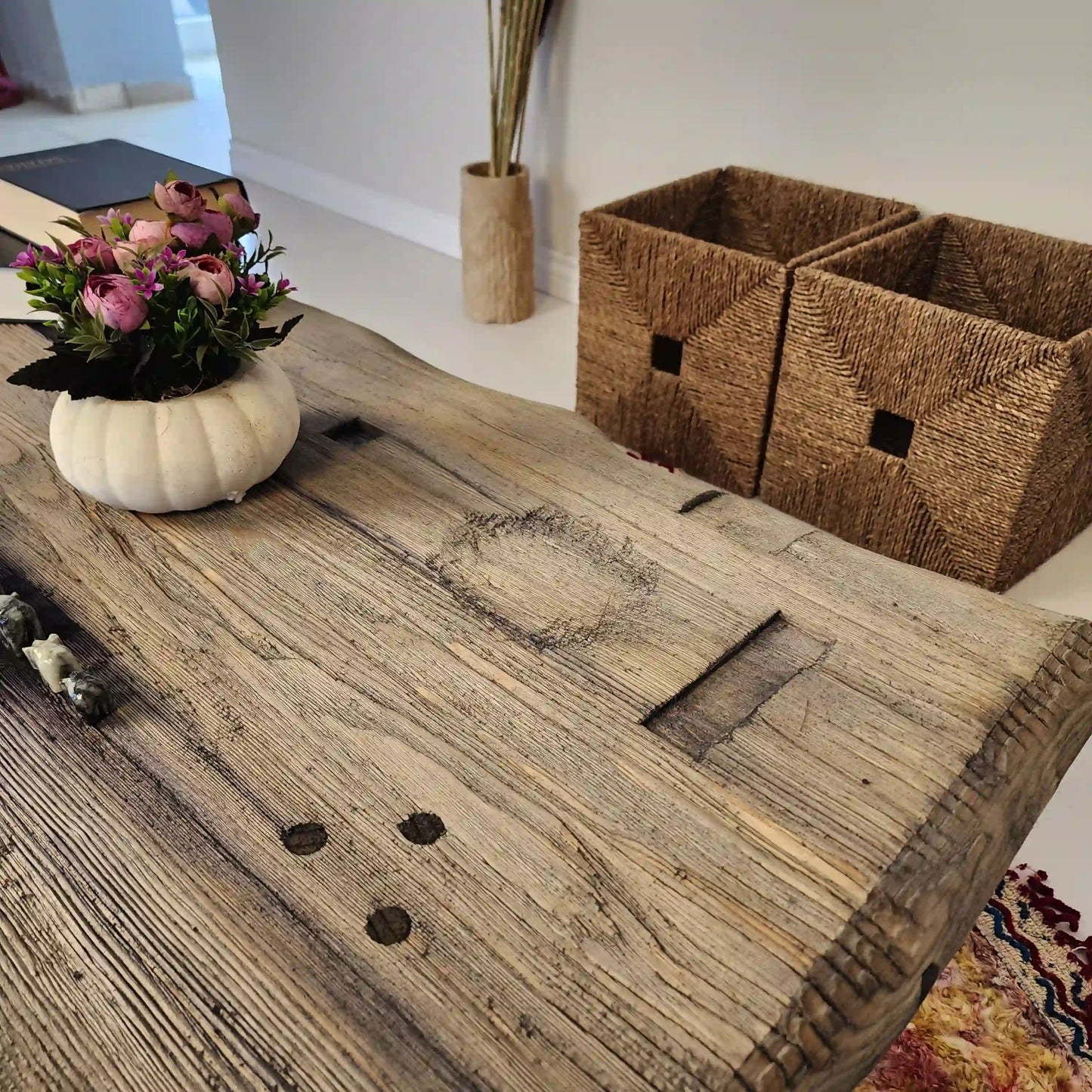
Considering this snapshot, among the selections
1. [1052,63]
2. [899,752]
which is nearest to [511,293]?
[1052,63]

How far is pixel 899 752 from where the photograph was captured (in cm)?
69

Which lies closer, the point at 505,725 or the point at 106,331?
the point at 505,725

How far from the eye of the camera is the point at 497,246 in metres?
2.27

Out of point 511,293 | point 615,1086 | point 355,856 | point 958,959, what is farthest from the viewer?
point 511,293

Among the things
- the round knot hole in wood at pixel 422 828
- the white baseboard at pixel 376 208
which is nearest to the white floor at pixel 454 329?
the white baseboard at pixel 376 208

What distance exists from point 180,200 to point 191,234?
4cm

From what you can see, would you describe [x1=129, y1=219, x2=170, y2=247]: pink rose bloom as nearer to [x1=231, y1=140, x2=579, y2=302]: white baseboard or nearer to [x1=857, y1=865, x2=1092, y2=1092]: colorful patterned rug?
[x1=857, y1=865, x2=1092, y2=1092]: colorful patterned rug

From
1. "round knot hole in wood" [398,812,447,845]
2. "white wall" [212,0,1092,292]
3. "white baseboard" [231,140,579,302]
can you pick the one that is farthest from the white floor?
"round knot hole in wood" [398,812,447,845]

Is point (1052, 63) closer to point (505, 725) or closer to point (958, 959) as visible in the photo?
point (958, 959)

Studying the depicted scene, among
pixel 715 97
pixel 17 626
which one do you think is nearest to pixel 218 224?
pixel 17 626

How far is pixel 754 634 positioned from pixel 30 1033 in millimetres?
549

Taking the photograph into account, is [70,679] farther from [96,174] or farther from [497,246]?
[497,246]

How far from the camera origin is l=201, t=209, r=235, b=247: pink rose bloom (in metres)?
0.93

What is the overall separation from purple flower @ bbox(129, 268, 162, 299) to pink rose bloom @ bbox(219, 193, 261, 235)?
0.12 m
